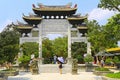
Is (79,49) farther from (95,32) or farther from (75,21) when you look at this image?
(95,32)

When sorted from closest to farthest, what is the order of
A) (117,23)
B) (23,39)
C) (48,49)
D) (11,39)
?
(117,23) < (11,39) < (23,39) < (48,49)

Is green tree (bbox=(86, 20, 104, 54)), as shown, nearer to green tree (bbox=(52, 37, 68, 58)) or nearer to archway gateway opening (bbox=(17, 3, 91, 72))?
archway gateway opening (bbox=(17, 3, 91, 72))

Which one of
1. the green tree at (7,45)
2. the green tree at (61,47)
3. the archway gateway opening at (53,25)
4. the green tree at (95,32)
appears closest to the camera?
the green tree at (95,32)

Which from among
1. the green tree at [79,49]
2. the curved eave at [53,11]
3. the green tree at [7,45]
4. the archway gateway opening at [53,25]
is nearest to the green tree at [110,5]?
the green tree at [7,45]

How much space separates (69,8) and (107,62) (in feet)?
25.6

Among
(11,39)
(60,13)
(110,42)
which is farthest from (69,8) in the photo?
(110,42)

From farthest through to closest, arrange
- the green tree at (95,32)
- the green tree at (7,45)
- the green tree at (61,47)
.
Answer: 1. the green tree at (61,47)
2. the green tree at (7,45)
3. the green tree at (95,32)

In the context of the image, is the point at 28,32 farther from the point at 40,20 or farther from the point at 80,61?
the point at 80,61

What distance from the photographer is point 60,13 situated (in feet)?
131

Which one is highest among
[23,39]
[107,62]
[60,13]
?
[60,13]

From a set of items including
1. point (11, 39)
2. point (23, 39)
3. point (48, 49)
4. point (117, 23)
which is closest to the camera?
point (117, 23)

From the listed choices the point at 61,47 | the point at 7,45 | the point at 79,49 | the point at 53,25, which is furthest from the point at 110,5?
the point at 61,47

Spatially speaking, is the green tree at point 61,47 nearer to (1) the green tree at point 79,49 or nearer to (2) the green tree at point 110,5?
(1) the green tree at point 79,49

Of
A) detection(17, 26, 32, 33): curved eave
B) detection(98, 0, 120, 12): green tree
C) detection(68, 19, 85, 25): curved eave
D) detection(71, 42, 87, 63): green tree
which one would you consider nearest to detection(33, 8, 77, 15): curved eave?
detection(68, 19, 85, 25): curved eave
